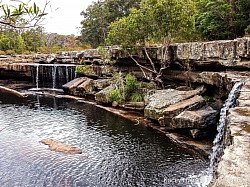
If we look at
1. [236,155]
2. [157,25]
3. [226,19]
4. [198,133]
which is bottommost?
[198,133]

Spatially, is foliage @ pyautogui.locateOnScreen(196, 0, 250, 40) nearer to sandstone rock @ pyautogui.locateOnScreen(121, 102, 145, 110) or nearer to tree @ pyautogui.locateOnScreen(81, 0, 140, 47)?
sandstone rock @ pyautogui.locateOnScreen(121, 102, 145, 110)

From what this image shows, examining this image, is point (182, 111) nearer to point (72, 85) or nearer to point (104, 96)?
point (104, 96)

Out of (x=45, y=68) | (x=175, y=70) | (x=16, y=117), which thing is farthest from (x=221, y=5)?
(x=45, y=68)

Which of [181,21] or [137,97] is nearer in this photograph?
[181,21]

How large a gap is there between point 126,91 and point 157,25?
415 centimetres

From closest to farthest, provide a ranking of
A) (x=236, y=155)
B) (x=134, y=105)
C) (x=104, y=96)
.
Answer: (x=236, y=155) → (x=134, y=105) → (x=104, y=96)

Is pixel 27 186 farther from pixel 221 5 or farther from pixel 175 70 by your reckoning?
pixel 221 5

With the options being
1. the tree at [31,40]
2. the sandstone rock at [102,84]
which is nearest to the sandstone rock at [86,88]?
the sandstone rock at [102,84]

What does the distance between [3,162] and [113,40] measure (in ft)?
33.9

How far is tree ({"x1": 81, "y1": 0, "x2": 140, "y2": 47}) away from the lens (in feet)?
114

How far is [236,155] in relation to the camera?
15.5 ft

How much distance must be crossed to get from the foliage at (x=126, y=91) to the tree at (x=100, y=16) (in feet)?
57.1

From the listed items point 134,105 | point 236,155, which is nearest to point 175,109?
point 134,105

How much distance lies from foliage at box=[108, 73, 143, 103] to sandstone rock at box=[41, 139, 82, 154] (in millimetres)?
6379
